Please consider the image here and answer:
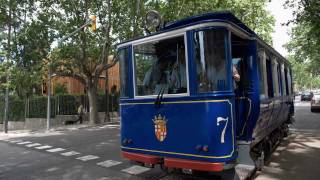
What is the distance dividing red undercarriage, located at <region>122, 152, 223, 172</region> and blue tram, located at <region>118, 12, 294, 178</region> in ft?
0.05

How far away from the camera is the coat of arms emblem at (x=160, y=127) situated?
6484 mm

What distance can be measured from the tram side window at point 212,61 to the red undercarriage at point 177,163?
1.18 m

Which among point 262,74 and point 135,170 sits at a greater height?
point 262,74

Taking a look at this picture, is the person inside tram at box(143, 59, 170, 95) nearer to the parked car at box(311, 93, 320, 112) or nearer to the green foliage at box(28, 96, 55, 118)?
the green foliage at box(28, 96, 55, 118)

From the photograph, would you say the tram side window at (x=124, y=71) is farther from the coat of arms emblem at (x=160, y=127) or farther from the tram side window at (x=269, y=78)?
the tram side window at (x=269, y=78)

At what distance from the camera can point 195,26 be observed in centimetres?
599

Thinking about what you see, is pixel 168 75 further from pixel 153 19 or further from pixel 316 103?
pixel 316 103

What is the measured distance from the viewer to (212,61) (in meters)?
5.93

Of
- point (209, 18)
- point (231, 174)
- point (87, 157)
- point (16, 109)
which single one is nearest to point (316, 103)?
point (87, 157)

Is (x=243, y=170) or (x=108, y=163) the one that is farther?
(x=108, y=163)

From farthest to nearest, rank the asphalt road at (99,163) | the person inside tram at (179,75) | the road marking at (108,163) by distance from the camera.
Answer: the road marking at (108,163)
the asphalt road at (99,163)
the person inside tram at (179,75)

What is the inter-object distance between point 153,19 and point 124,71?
1.15 metres

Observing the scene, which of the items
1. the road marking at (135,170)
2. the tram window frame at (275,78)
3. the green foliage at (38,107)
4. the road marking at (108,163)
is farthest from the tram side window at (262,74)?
the green foliage at (38,107)

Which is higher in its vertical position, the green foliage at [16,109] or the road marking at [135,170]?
the green foliage at [16,109]
